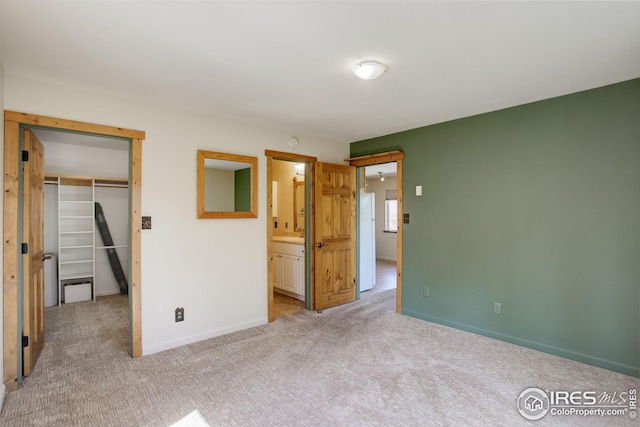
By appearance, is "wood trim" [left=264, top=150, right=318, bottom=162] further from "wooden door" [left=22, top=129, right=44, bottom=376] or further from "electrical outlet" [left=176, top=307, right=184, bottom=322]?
"wooden door" [left=22, top=129, right=44, bottom=376]

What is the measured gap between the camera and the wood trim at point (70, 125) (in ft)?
8.10

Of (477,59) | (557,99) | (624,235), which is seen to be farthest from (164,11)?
(624,235)

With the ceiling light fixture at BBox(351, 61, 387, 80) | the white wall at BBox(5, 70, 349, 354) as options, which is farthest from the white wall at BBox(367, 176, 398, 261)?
the ceiling light fixture at BBox(351, 61, 387, 80)

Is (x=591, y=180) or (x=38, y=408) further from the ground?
(x=591, y=180)

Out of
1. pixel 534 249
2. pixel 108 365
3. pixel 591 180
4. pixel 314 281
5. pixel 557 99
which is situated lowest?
pixel 108 365

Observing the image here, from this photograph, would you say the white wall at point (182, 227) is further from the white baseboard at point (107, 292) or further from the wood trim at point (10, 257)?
the white baseboard at point (107, 292)

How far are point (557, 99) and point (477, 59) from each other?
1.34m

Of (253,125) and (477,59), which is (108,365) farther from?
(477,59)

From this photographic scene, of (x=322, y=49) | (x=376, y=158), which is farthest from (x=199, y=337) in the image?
(x=376, y=158)

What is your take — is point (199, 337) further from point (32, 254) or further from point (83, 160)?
point (83, 160)

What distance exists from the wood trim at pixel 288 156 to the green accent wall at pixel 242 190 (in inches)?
14.7

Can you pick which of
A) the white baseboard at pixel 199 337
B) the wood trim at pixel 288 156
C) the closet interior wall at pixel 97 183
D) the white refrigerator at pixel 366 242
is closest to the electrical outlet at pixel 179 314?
the white baseboard at pixel 199 337

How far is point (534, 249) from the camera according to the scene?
→ 10.5 feet

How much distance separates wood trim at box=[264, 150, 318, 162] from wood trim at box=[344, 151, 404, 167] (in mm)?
651
